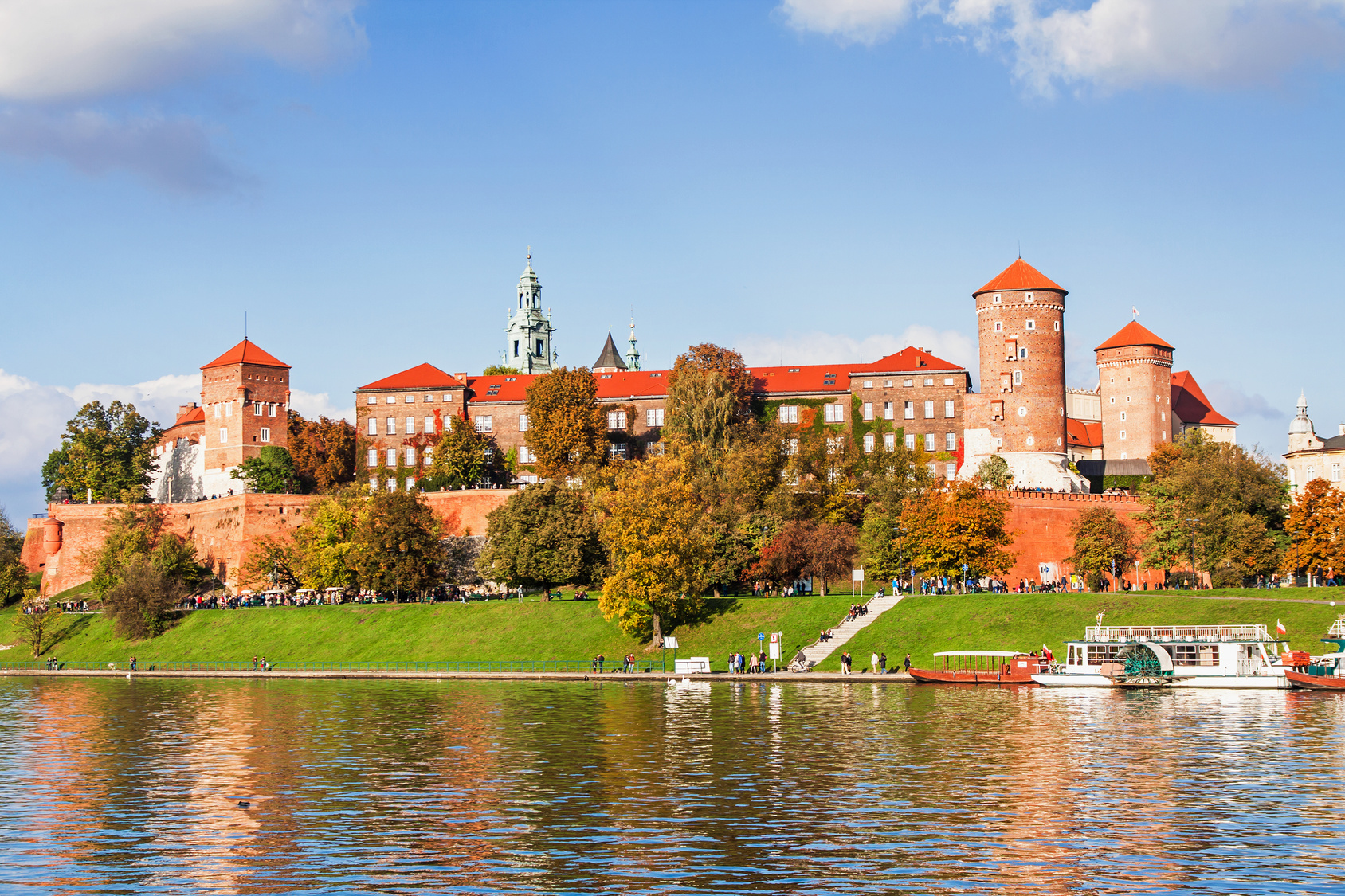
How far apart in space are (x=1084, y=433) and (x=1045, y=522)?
33.3 meters

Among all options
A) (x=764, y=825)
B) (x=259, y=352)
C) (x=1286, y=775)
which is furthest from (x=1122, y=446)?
(x=764, y=825)

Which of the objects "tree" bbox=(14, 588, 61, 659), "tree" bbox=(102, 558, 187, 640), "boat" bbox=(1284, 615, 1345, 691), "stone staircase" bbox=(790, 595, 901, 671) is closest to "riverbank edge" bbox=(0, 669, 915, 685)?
"stone staircase" bbox=(790, 595, 901, 671)

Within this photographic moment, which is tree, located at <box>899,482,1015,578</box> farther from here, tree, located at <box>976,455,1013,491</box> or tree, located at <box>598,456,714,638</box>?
tree, located at <box>976,455,1013,491</box>

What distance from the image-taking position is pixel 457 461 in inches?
3716

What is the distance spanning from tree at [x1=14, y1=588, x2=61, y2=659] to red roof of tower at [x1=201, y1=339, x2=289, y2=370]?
81.2 ft

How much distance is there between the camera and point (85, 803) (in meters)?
27.9

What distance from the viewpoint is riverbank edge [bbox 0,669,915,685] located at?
2135 inches

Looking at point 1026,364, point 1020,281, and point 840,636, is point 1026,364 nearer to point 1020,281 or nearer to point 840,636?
point 1020,281

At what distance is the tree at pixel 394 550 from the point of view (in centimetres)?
7462

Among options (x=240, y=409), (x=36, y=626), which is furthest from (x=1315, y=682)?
(x=240, y=409)

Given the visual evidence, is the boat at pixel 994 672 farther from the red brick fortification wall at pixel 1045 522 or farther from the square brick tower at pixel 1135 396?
the square brick tower at pixel 1135 396

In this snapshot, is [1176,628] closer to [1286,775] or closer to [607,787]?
[1286,775]

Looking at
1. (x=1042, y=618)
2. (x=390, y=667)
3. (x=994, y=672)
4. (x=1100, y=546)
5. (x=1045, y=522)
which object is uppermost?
(x=1045, y=522)

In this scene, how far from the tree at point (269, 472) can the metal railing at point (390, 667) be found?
25920mm
